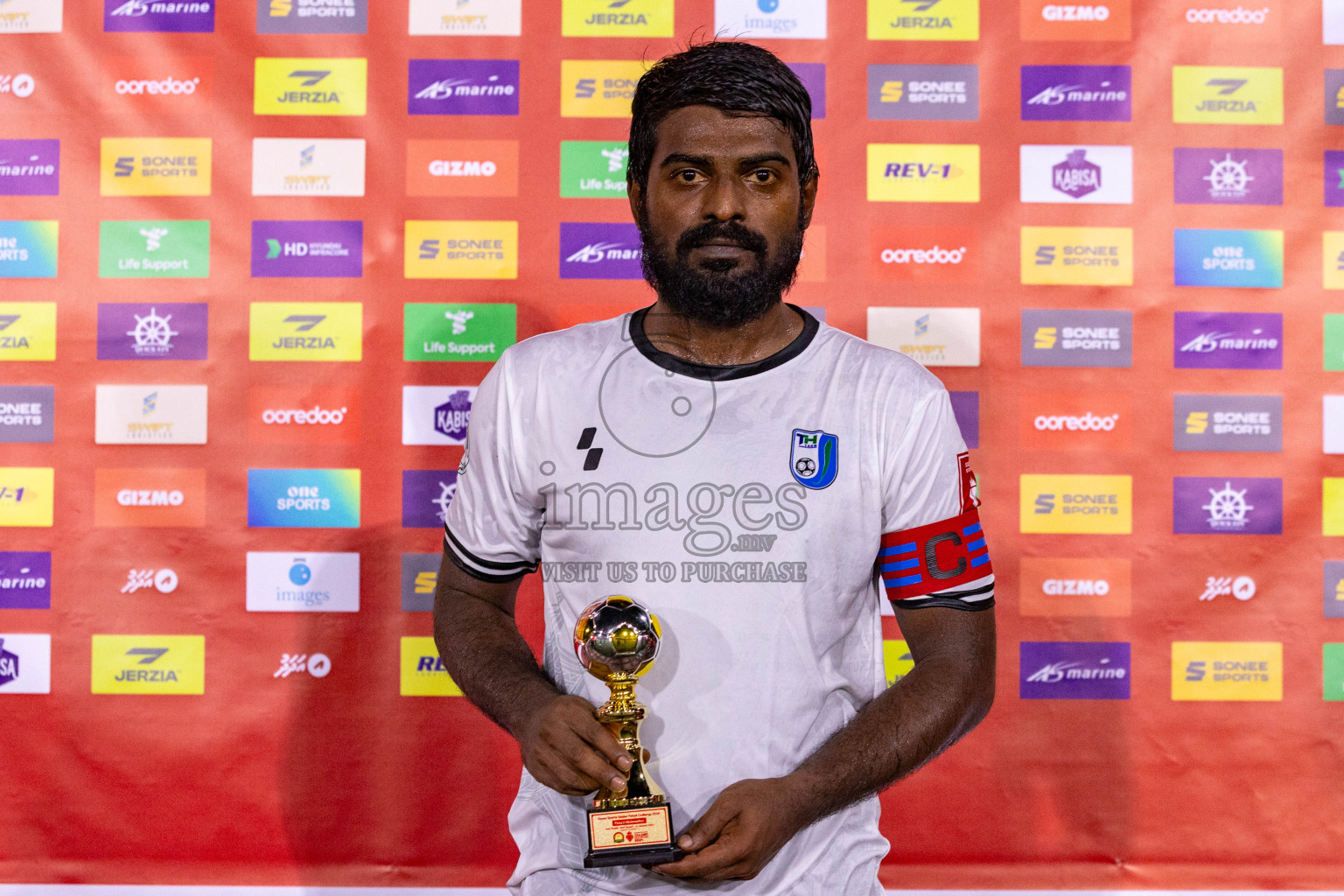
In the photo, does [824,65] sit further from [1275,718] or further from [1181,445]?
[1275,718]

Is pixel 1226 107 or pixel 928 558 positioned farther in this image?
pixel 1226 107

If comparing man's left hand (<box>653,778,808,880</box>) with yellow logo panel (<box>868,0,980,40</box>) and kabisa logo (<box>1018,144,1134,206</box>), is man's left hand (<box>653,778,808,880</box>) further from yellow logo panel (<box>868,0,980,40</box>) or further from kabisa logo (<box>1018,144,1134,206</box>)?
yellow logo panel (<box>868,0,980,40</box>)

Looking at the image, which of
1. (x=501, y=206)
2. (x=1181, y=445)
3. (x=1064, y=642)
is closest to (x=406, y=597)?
(x=501, y=206)

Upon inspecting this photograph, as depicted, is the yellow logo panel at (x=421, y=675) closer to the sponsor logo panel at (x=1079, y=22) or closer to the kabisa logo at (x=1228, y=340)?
the kabisa logo at (x=1228, y=340)

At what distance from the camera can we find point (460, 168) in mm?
2102

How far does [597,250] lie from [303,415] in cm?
77

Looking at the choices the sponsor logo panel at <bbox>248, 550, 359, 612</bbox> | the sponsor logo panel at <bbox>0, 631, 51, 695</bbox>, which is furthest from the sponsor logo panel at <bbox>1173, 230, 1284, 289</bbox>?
the sponsor logo panel at <bbox>0, 631, 51, 695</bbox>

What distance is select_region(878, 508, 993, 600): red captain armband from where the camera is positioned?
3.50 feet

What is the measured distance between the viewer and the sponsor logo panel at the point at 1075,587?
6.78ft

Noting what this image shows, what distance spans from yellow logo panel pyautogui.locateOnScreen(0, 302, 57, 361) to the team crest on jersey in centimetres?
188

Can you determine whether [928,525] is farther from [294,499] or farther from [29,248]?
[29,248]

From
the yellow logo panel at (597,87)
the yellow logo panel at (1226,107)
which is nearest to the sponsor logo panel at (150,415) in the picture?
the yellow logo panel at (597,87)

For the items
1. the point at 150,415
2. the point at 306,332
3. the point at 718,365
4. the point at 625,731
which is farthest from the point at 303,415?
the point at 625,731

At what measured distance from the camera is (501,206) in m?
2.10
